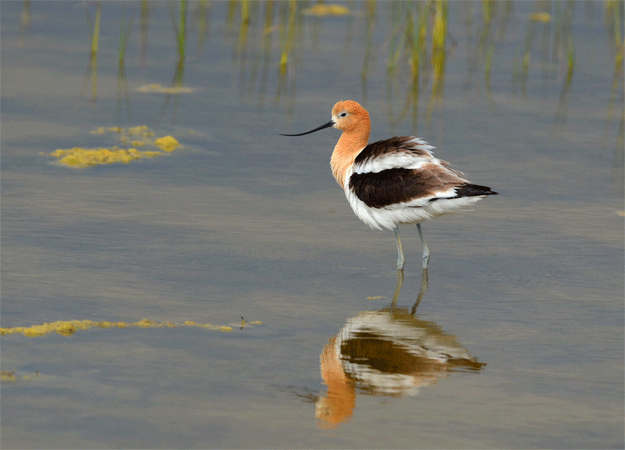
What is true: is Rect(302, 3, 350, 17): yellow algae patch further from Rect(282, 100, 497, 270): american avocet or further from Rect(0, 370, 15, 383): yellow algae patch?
Rect(0, 370, 15, 383): yellow algae patch

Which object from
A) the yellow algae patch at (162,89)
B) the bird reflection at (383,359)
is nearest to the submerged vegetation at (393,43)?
the yellow algae patch at (162,89)

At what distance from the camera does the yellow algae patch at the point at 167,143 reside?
893 centimetres

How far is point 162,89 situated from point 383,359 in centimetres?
673

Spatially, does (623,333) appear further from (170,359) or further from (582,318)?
(170,359)

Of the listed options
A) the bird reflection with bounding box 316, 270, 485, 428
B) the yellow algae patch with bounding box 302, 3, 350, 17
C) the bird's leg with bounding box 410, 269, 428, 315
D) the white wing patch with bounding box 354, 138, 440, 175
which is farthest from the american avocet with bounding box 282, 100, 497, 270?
the yellow algae patch with bounding box 302, 3, 350, 17

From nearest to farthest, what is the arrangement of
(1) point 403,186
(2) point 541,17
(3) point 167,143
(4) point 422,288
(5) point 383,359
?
(5) point 383,359 → (4) point 422,288 → (1) point 403,186 → (3) point 167,143 → (2) point 541,17

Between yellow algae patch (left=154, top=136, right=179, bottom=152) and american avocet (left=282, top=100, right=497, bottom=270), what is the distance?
2512 millimetres

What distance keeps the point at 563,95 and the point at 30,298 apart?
7.80 meters

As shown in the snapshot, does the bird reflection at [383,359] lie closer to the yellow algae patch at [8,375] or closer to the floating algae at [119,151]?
the yellow algae patch at [8,375]

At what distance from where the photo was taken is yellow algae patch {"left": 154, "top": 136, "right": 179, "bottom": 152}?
8.93 metres

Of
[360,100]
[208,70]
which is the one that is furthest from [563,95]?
[208,70]

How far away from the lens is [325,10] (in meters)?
15.4

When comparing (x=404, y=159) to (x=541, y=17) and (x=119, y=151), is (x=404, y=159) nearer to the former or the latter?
(x=119, y=151)

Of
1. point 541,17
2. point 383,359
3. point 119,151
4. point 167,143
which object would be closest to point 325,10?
point 541,17
